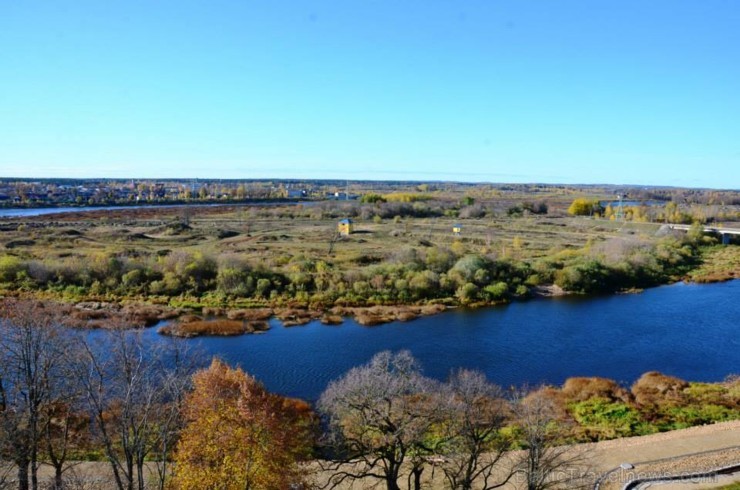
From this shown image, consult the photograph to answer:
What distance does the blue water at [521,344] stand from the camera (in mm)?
27547

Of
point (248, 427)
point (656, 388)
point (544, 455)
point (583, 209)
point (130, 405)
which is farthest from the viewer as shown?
point (583, 209)

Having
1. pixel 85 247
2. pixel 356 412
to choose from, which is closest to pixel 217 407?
pixel 356 412

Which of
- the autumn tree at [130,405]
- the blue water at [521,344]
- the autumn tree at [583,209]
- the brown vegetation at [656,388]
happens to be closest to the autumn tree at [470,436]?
the autumn tree at [130,405]

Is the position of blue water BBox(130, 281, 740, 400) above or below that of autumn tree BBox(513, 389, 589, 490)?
below

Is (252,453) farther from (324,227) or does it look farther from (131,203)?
(131,203)

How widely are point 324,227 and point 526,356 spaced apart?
187ft

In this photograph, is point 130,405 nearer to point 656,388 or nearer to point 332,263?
A: point 656,388

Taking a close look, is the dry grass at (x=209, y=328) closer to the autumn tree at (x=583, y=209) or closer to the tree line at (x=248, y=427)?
the tree line at (x=248, y=427)

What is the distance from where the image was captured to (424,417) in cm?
1545

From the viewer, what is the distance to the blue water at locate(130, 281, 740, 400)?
90.4 feet

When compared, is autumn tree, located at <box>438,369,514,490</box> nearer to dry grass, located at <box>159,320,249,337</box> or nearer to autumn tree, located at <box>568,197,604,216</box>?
dry grass, located at <box>159,320,249,337</box>

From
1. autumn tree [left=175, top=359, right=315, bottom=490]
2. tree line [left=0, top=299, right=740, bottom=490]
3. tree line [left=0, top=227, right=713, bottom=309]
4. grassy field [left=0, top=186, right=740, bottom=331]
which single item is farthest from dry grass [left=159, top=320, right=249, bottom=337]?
autumn tree [left=175, top=359, right=315, bottom=490]

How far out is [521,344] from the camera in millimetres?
32094

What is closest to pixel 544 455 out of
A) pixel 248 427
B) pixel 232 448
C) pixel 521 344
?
pixel 248 427
